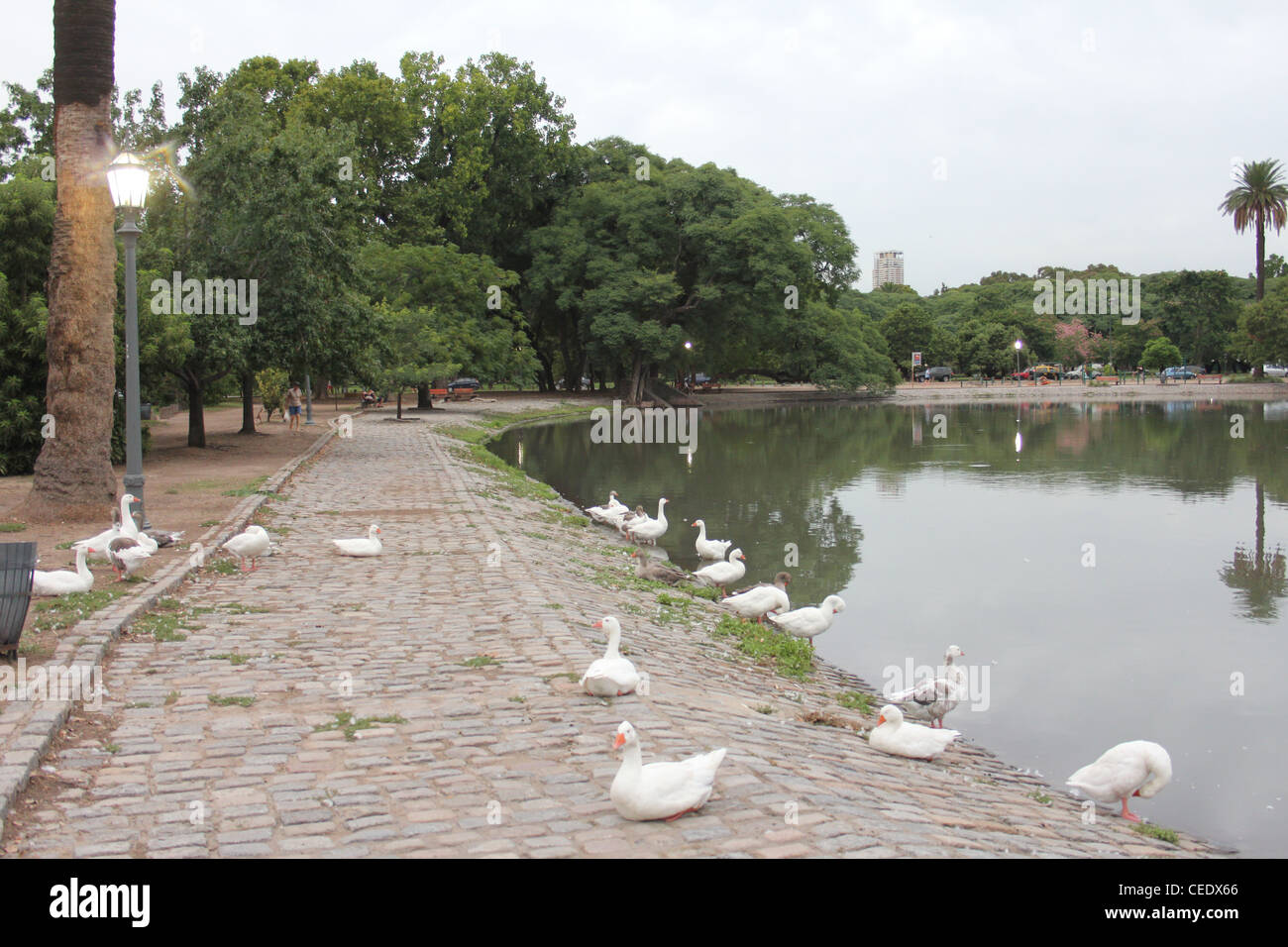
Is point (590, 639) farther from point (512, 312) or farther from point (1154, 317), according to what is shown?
point (1154, 317)

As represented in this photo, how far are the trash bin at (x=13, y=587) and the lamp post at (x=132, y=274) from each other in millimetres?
6239

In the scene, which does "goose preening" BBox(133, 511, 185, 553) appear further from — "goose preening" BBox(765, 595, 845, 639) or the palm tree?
the palm tree

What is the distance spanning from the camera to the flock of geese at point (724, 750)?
521 centimetres

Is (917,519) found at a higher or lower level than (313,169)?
lower

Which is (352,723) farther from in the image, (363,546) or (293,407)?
(293,407)

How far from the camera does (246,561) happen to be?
12.2m

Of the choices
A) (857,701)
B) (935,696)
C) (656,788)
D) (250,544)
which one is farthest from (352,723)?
(250,544)

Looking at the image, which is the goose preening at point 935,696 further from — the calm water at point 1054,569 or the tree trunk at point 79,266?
the tree trunk at point 79,266

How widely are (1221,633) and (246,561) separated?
40.0 feet

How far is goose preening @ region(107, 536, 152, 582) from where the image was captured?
1062 cm

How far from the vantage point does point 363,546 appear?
13.1 m

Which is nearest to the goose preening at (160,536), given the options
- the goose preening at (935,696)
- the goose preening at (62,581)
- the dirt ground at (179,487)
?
the dirt ground at (179,487)

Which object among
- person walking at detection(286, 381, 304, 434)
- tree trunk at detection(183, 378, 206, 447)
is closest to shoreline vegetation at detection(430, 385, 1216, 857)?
tree trunk at detection(183, 378, 206, 447)
